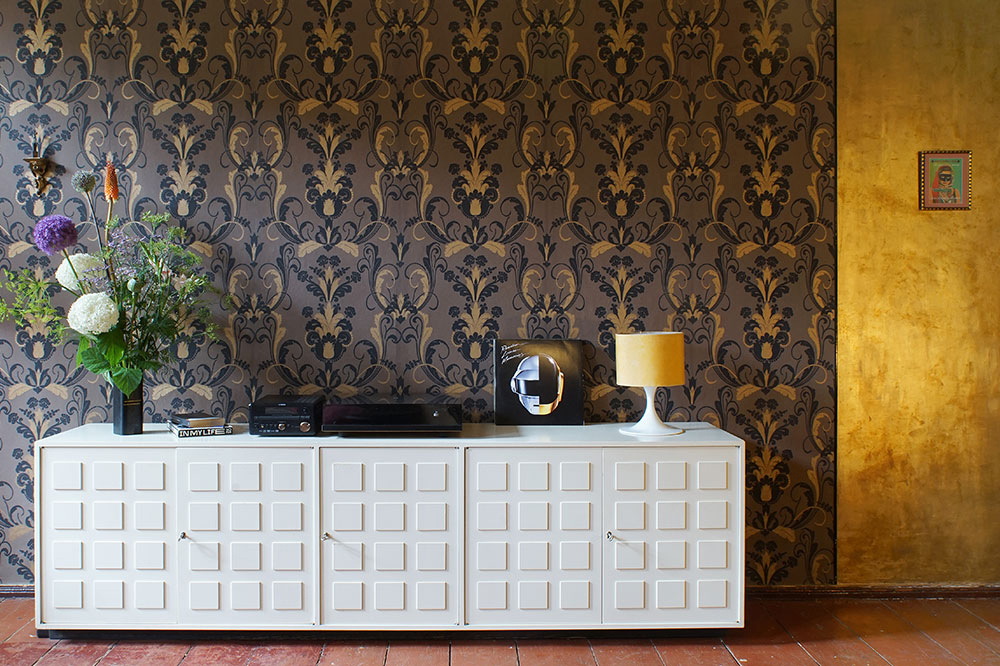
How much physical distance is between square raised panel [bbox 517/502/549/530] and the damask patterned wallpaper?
0.50 m

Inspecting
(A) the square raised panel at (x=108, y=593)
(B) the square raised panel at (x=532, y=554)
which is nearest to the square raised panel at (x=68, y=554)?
(A) the square raised panel at (x=108, y=593)

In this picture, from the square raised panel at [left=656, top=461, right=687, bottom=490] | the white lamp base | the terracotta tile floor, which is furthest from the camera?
the white lamp base

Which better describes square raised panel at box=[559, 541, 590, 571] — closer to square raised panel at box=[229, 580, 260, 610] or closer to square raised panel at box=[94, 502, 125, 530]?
square raised panel at box=[229, 580, 260, 610]

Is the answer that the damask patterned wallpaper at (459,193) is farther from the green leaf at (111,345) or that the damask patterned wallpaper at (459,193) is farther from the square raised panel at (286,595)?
the square raised panel at (286,595)

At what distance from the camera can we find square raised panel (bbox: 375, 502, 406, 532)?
2252 millimetres

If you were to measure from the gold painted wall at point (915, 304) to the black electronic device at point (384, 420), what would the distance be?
5.18 ft

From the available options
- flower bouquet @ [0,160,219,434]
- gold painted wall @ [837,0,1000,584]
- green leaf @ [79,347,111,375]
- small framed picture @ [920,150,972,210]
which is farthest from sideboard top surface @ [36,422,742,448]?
small framed picture @ [920,150,972,210]

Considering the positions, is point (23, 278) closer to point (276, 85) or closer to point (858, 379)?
point (276, 85)

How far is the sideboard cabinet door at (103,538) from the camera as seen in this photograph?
7.38 feet

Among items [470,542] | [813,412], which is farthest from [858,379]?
[470,542]

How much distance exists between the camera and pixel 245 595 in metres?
2.25

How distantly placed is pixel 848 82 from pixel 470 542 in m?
2.26

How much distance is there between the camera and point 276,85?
260 cm

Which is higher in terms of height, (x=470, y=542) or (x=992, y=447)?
(x=992, y=447)
